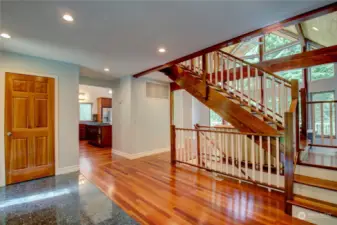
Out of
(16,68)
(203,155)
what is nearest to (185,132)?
(203,155)

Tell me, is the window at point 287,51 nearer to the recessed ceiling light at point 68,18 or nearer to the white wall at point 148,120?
the white wall at point 148,120

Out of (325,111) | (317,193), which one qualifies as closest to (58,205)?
(317,193)

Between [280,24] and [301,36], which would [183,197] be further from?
[301,36]

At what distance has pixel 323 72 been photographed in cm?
545

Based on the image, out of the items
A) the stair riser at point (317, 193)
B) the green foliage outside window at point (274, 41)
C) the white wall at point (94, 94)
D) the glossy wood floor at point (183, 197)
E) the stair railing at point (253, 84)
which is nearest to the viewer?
the glossy wood floor at point (183, 197)

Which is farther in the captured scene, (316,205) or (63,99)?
(63,99)

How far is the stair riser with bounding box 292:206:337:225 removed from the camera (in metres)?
2.02

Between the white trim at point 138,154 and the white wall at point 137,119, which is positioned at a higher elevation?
the white wall at point 137,119

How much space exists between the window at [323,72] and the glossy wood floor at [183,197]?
4884mm

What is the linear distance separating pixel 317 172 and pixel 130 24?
353cm

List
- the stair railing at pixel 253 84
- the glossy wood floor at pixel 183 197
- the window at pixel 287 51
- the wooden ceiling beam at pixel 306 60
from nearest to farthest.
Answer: the glossy wood floor at pixel 183 197
the stair railing at pixel 253 84
the wooden ceiling beam at pixel 306 60
the window at pixel 287 51

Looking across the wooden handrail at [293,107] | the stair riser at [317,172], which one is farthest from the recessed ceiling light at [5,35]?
the stair riser at [317,172]

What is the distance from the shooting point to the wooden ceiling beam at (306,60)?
369 centimetres

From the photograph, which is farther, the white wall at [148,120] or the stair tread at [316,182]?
the white wall at [148,120]
